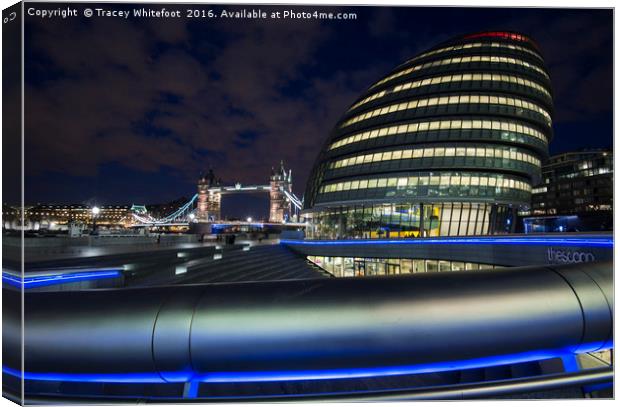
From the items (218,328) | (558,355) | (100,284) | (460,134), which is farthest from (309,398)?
(460,134)

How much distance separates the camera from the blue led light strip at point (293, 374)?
7.95 ft

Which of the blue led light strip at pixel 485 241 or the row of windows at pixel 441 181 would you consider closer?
the blue led light strip at pixel 485 241

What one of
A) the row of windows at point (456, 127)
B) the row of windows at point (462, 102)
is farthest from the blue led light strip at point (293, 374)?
the row of windows at point (462, 102)

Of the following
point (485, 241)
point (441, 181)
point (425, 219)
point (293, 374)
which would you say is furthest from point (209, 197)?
point (293, 374)

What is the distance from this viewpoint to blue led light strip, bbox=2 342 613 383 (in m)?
2.42

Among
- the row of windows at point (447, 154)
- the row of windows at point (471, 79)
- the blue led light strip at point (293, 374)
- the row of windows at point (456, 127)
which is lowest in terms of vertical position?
the blue led light strip at point (293, 374)

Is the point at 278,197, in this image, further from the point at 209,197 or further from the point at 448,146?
the point at 448,146

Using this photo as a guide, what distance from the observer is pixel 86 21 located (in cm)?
361

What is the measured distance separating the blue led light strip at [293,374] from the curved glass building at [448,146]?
103 ft

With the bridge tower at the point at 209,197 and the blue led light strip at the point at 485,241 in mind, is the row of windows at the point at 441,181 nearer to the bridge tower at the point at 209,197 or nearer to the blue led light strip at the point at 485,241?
the blue led light strip at the point at 485,241

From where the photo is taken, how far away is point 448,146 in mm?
32438

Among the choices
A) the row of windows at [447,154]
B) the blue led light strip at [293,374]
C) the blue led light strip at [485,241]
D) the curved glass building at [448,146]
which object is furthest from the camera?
the curved glass building at [448,146]

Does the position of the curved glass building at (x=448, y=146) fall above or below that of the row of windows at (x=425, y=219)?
above

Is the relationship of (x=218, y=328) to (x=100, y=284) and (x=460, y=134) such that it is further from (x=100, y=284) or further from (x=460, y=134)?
(x=460, y=134)
